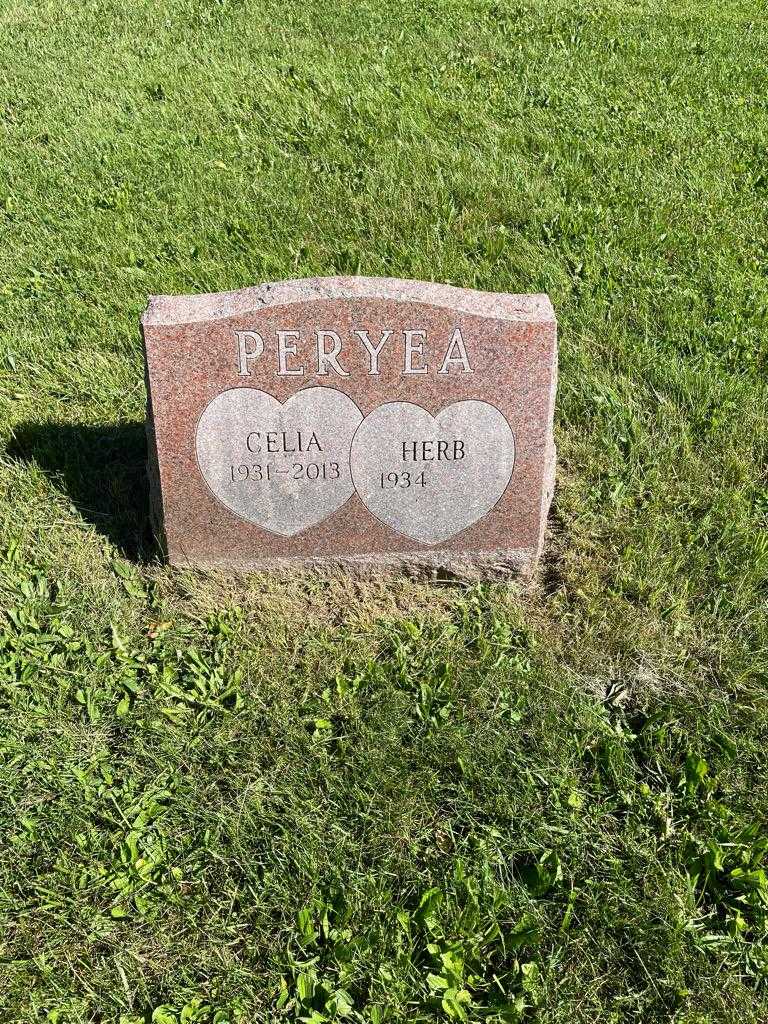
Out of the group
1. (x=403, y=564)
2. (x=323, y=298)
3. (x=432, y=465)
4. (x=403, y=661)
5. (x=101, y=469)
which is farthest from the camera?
(x=101, y=469)

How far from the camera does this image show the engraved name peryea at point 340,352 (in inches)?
123

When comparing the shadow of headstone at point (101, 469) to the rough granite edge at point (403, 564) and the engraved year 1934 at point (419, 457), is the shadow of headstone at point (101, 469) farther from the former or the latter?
the engraved year 1934 at point (419, 457)

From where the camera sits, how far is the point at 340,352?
124 inches

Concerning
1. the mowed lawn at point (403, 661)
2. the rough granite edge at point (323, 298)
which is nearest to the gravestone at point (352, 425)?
the rough granite edge at point (323, 298)

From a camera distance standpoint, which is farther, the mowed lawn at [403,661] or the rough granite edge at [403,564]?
the rough granite edge at [403,564]

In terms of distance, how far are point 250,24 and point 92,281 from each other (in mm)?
3979

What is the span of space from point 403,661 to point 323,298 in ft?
3.91

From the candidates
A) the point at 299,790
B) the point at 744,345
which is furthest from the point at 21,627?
the point at 744,345

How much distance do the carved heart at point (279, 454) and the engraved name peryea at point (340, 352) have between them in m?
0.09

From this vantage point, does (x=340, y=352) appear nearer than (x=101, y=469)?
Yes

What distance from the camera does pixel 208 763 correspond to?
2988 mm

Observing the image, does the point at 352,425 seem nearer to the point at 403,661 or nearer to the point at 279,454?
the point at 279,454

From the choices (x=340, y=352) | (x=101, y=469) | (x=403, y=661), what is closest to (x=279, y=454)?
(x=340, y=352)

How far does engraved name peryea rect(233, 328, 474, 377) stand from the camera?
3.13m
